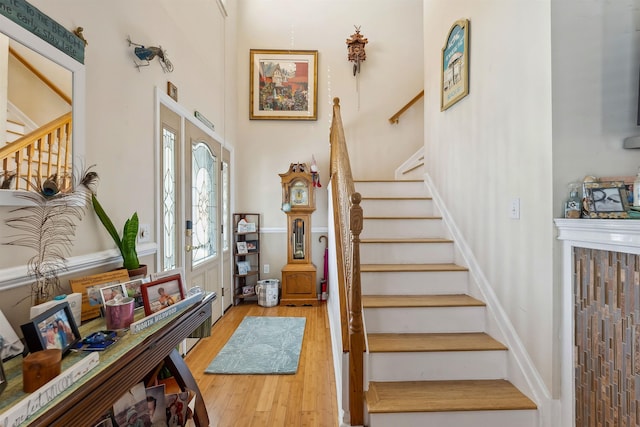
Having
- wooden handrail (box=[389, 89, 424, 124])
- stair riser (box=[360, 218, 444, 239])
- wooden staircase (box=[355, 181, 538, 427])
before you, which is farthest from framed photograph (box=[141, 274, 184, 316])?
wooden handrail (box=[389, 89, 424, 124])

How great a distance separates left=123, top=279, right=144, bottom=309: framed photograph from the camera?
1489 mm

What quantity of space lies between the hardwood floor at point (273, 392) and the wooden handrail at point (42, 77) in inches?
79.7

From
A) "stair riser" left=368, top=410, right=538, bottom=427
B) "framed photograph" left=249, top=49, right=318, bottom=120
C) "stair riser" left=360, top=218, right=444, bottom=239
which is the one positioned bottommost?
"stair riser" left=368, top=410, right=538, bottom=427

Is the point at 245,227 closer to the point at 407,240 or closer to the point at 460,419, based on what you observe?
the point at 407,240

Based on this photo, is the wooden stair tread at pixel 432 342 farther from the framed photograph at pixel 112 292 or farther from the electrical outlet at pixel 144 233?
the electrical outlet at pixel 144 233

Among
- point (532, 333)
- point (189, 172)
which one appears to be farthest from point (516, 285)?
point (189, 172)

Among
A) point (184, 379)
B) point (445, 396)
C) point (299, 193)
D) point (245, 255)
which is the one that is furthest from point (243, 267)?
point (445, 396)

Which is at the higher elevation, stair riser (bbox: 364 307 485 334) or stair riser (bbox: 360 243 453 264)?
stair riser (bbox: 360 243 453 264)

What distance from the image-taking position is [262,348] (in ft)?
9.63

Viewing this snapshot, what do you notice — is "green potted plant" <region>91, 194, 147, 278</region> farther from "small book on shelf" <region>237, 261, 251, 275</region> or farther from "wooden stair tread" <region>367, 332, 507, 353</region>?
"small book on shelf" <region>237, 261, 251, 275</region>

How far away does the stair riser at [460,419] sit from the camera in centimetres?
166

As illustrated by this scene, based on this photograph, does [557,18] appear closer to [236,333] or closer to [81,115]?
[81,115]

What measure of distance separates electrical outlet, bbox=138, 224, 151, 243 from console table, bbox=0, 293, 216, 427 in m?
0.86

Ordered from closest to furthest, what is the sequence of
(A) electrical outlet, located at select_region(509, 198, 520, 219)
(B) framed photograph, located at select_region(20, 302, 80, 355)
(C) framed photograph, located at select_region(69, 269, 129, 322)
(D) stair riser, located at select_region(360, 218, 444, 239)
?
(B) framed photograph, located at select_region(20, 302, 80, 355) → (C) framed photograph, located at select_region(69, 269, 129, 322) → (A) electrical outlet, located at select_region(509, 198, 520, 219) → (D) stair riser, located at select_region(360, 218, 444, 239)
